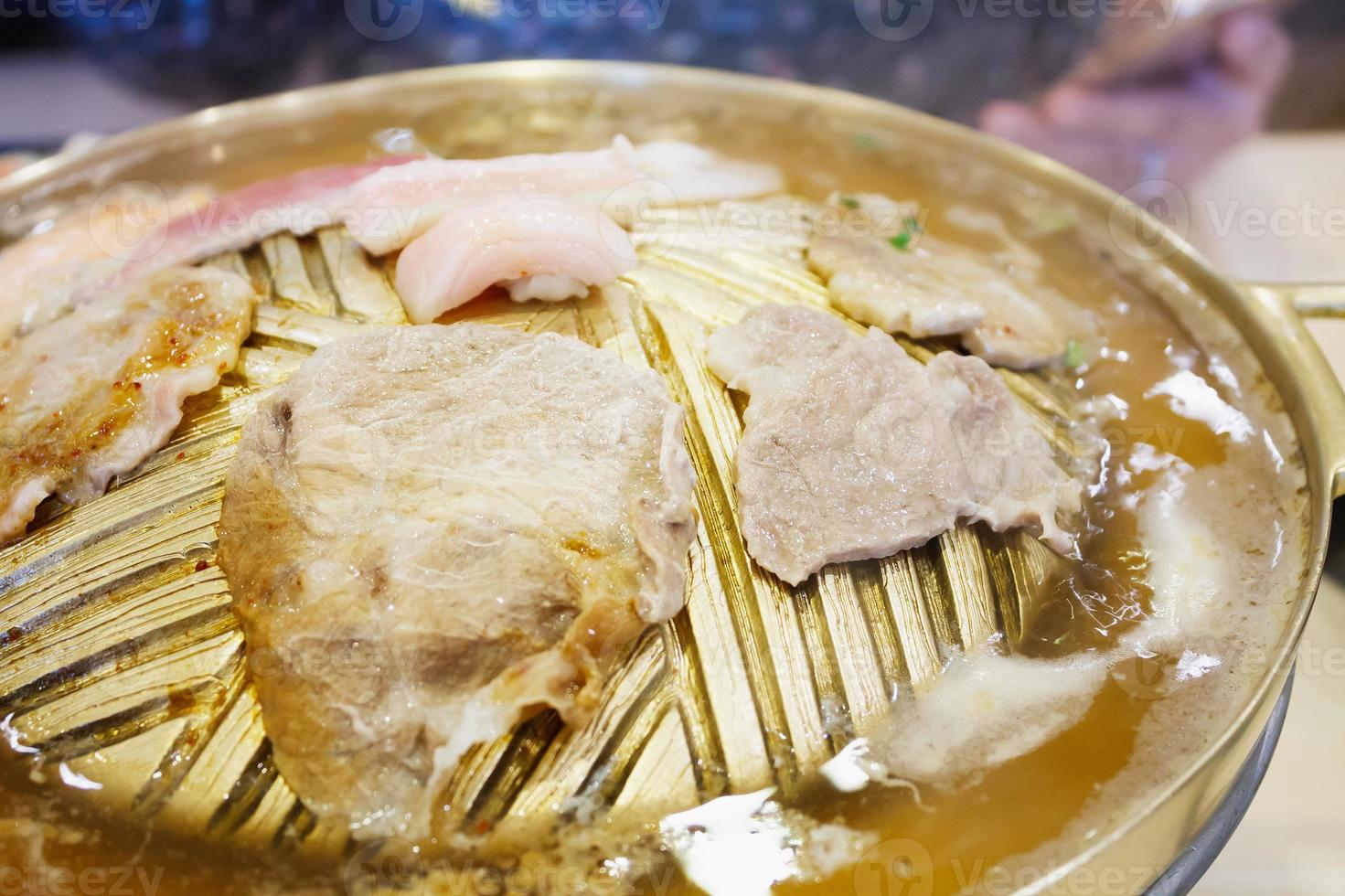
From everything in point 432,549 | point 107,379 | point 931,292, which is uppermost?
point 931,292

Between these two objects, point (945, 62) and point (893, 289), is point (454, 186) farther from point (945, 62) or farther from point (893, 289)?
point (945, 62)

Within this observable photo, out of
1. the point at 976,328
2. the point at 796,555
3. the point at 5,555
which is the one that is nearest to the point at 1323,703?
the point at 976,328

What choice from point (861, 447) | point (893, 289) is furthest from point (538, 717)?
point (893, 289)

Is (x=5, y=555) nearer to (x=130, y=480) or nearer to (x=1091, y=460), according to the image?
(x=130, y=480)

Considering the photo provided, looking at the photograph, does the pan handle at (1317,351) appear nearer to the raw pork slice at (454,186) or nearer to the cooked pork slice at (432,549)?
the cooked pork slice at (432,549)

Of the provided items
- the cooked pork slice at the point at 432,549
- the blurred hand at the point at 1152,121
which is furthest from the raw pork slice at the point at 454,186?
the blurred hand at the point at 1152,121

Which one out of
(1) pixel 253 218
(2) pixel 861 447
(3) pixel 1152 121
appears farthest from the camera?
(3) pixel 1152 121
